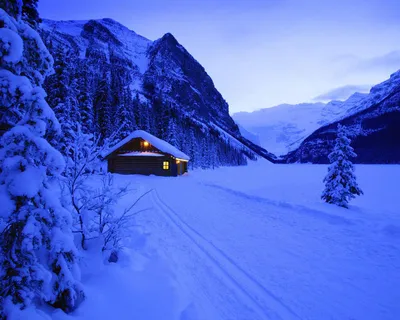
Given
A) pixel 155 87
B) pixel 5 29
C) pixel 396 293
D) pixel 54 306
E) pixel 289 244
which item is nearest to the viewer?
pixel 5 29

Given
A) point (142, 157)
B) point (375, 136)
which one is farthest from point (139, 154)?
point (375, 136)

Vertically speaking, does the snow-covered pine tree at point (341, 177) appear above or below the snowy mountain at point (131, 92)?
below

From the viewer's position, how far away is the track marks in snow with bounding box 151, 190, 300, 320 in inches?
150

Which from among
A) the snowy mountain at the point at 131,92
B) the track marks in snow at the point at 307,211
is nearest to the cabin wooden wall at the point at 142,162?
the snowy mountain at the point at 131,92

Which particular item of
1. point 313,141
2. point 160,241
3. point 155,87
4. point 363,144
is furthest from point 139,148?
point 313,141

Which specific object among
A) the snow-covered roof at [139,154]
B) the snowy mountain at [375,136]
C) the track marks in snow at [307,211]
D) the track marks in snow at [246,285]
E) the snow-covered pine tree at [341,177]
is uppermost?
the snowy mountain at [375,136]

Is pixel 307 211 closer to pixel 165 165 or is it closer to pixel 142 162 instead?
pixel 165 165

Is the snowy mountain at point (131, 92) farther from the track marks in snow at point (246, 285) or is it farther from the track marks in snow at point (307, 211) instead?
the track marks in snow at point (246, 285)

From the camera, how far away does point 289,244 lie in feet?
22.0

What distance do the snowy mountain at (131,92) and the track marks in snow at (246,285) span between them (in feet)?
75.8

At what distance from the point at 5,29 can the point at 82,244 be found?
13.5 feet

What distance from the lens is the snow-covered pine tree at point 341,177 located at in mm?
13438

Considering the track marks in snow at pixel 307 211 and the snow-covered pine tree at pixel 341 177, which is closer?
the track marks in snow at pixel 307 211

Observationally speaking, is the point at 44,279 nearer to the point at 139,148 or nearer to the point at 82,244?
the point at 82,244
